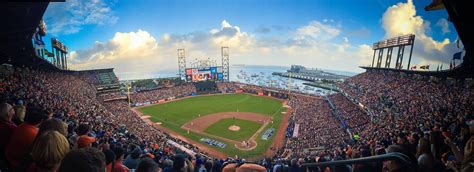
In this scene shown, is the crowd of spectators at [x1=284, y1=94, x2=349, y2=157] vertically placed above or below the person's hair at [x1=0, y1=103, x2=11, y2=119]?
below

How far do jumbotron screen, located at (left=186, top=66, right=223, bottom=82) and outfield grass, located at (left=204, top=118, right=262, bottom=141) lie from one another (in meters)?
29.0

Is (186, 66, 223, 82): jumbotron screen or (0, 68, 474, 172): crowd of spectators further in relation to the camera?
(186, 66, 223, 82): jumbotron screen

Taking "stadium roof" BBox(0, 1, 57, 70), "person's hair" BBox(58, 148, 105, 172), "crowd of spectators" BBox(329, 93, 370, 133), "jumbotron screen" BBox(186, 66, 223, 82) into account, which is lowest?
"crowd of spectators" BBox(329, 93, 370, 133)

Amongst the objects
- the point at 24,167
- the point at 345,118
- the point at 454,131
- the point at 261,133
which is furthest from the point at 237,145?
the point at 24,167

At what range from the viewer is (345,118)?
98.3ft

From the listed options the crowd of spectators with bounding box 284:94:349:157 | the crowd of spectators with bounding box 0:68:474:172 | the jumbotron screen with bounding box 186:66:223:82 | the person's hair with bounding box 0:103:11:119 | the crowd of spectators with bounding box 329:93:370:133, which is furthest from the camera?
the jumbotron screen with bounding box 186:66:223:82

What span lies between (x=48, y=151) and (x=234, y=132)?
28473 millimetres

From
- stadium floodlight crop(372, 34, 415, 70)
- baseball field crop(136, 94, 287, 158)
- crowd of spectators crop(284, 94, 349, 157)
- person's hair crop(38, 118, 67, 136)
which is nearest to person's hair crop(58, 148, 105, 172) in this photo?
person's hair crop(38, 118, 67, 136)

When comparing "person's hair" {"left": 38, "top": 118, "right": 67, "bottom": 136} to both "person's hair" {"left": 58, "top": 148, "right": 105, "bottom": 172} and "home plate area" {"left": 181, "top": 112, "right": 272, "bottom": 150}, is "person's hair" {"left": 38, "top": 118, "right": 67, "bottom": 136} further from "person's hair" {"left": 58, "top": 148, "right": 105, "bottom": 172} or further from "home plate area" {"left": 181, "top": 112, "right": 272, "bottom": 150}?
"home plate area" {"left": 181, "top": 112, "right": 272, "bottom": 150}

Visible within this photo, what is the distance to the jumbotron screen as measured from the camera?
62531 millimetres

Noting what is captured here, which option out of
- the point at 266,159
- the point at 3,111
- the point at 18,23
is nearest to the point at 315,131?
the point at 266,159

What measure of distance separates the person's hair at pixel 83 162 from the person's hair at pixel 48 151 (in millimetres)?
450

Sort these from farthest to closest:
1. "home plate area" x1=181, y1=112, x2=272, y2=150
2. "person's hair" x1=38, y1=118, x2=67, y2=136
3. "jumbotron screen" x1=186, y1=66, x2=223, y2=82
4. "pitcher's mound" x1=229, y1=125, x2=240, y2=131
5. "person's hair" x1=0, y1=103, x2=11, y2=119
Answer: "jumbotron screen" x1=186, y1=66, x2=223, y2=82
"pitcher's mound" x1=229, y1=125, x2=240, y2=131
"home plate area" x1=181, y1=112, x2=272, y2=150
"person's hair" x1=0, y1=103, x2=11, y2=119
"person's hair" x1=38, y1=118, x2=67, y2=136

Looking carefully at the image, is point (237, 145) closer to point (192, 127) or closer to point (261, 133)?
point (261, 133)
